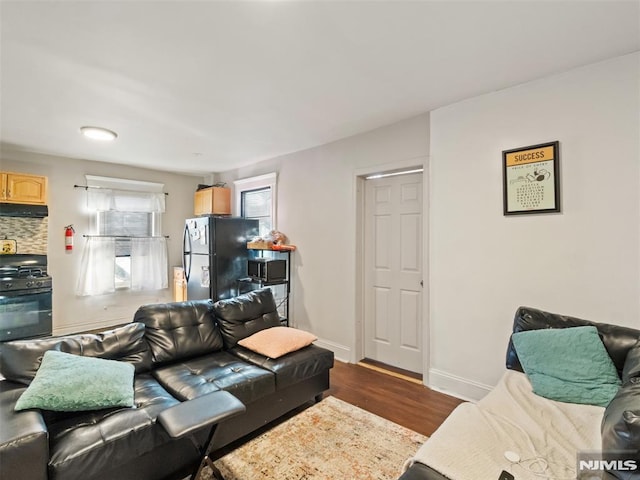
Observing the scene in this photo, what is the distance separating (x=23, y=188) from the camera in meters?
3.93

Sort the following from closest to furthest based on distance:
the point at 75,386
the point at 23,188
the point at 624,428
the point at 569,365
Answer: the point at 624,428 < the point at 75,386 < the point at 569,365 < the point at 23,188

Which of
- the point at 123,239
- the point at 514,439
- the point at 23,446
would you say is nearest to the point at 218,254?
the point at 123,239

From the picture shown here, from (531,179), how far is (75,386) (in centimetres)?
321

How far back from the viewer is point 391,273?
11.6 ft

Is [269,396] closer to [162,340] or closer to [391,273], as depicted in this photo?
[162,340]

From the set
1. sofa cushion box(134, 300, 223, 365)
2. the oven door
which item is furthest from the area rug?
the oven door

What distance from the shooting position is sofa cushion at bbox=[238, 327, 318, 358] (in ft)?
8.24

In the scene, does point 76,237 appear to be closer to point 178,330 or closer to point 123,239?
point 123,239

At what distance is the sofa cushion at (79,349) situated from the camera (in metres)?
1.82

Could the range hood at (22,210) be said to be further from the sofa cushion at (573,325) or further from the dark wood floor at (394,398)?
the sofa cushion at (573,325)

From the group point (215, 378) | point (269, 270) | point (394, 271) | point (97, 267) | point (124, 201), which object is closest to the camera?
point (215, 378)

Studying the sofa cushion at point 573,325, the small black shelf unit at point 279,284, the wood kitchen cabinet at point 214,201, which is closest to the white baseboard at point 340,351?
the small black shelf unit at point 279,284

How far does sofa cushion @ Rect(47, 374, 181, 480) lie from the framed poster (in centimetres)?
277

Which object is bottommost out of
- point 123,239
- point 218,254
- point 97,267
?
point 97,267
